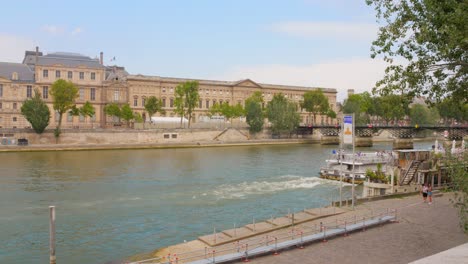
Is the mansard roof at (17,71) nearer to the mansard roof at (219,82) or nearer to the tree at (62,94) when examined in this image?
the tree at (62,94)

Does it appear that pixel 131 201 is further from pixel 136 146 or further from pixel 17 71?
pixel 17 71

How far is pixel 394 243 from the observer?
18656 millimetres

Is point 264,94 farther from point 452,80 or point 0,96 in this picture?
point 452,80

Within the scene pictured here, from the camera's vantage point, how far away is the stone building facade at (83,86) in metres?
92.6

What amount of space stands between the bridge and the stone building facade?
2996 cm

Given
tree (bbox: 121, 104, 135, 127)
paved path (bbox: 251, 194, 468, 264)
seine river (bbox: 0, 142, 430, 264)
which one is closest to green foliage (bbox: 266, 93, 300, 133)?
tree (bbox: 121, 104, 135, 127)

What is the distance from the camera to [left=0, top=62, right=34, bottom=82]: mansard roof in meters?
93.6

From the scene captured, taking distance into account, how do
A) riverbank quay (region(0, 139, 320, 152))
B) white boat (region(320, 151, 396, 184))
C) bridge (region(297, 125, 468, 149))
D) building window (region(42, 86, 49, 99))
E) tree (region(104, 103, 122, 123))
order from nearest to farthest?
white boat (region(320, 151, 396, 184)) < riverbank quay (region(0, 139, 320, 152)) < building window (region(42, 86, 49, 99)) < tree (region(104, 103, 122, 123)) < bridge (region(297, 125, 468, 149))

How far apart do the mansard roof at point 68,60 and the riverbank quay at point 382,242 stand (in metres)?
85.9

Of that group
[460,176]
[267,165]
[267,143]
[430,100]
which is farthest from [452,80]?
[267,143]

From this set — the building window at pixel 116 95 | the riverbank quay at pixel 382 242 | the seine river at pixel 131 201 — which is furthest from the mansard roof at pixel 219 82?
the riverbank quay at pixel 382 242

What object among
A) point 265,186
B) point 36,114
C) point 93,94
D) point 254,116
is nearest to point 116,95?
point 93,94

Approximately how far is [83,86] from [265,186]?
71105 mm

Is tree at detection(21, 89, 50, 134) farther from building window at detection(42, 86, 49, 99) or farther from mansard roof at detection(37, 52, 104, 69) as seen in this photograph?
mansard roof at detection(37, 52, 104, 69)
